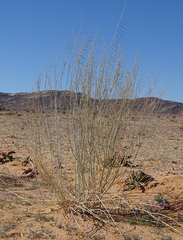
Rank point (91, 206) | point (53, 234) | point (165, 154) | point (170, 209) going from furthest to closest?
point (165, 154) → point (170, 209) → point (91, 206) → point (53, 234)

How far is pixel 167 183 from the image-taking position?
13.7ft

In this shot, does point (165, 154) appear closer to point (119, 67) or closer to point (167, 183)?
point (167, 183)

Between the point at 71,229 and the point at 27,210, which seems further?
the point at 27,210

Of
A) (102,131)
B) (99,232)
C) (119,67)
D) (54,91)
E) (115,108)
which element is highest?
(119,67)

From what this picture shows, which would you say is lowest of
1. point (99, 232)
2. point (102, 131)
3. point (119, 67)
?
point (99, 232)

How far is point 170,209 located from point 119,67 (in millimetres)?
2215

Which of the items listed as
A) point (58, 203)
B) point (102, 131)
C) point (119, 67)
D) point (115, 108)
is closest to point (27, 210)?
point (58, 203)

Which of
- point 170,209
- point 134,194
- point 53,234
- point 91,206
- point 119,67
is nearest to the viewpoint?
point 53,234

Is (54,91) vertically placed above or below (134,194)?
above

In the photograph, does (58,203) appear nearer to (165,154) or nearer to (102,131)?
(102,131)

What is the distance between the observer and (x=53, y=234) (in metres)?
2.69

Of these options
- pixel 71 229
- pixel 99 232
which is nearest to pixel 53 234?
pixel 71 229

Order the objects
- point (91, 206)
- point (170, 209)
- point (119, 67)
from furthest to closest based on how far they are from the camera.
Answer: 1. point (170, 209)
2. point (91, 206)
3. point (119, 67)

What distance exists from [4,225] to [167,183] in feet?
9.09
